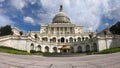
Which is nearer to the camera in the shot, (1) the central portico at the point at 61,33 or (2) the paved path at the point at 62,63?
(2) the paved path at the point at 62,63

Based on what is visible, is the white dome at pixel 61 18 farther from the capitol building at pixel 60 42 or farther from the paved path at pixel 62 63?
the paved path at pixel 62 63

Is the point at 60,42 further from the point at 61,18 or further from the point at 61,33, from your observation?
the point at 61,18

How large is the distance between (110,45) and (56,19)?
243 ft

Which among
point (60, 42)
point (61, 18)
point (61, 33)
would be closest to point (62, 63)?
point (60, 42)

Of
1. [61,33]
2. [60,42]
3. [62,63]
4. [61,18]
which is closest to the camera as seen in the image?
[62,63]

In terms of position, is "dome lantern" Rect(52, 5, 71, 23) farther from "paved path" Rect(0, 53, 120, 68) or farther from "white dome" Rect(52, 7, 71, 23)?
"paved path" Rect(0, 53, 120, 68)

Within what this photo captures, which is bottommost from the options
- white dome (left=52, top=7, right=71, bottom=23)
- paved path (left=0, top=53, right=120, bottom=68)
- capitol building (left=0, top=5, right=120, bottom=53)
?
paved path (left=0, top=53, right=120, bottom=68)

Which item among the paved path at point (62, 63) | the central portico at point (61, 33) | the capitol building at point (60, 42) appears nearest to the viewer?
the paved path at point (62, 63)

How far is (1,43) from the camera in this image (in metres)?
71.6

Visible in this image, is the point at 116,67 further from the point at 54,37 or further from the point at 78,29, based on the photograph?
the point at 78,29

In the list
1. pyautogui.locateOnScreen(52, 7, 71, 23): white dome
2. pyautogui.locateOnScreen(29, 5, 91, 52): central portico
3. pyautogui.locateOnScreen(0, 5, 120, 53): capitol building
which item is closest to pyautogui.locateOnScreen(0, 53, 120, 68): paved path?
pyautogui.locateOnScreen(0, 5, 120, 53): capitol building

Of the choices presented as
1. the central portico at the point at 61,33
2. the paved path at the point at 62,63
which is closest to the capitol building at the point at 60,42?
the central portico at the point at 61,33

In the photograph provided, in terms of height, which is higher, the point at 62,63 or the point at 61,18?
the point at 61,18

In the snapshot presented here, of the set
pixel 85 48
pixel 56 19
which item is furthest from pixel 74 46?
pixel 56 19
